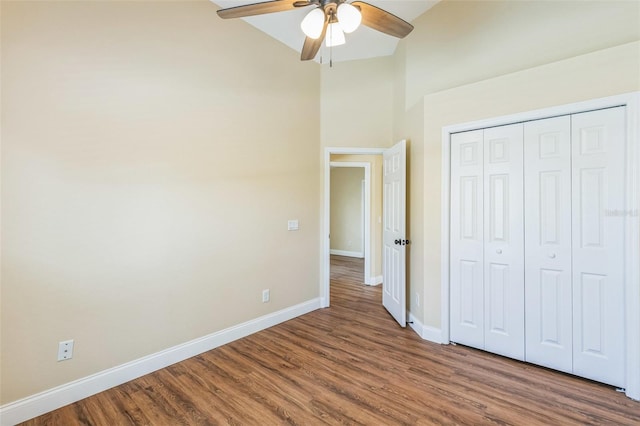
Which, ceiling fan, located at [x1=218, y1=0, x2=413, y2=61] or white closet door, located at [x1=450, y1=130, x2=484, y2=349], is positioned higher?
ceiling fan, located at [x1=218, y1=0, x2=413, y2=61]

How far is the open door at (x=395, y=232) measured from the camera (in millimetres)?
3193

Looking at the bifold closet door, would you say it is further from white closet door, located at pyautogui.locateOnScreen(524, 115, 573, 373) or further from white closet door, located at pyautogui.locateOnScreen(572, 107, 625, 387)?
white closet door, located at pyautogui.locateOnScreen(572, 107, 625, 387)

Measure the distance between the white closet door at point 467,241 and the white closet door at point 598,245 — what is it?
66 centimetres

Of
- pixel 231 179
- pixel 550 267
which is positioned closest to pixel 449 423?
pixel 550 267

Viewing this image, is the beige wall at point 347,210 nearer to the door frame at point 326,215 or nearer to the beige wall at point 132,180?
the door frame at point 326,215

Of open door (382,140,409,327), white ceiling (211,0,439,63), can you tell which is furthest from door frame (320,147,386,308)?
white ceiling (211,0,439,63)

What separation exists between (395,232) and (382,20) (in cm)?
221

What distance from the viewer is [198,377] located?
7.52 feet

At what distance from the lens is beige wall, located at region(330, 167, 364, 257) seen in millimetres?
7801

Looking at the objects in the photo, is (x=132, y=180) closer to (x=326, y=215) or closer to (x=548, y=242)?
(x=326, y=215)

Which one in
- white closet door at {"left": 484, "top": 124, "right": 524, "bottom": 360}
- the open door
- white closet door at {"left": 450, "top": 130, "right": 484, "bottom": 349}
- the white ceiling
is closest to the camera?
white closet door at {"left": 484, "top": 124, "right": 524, "bottom": 360}

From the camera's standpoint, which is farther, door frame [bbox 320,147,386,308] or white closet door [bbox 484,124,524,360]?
door frame [bbox 320,147,386,308]

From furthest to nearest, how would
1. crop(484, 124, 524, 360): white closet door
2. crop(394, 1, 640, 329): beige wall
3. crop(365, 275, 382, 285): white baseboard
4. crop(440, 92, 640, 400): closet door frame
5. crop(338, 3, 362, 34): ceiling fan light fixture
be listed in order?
crop(365, 275, 382, 285): white baseboard, crop(484, 124, 524, 360): white closet door, crop(394, 1, 640, 329): beige wall, crop(440, 92, 640, 400): closet door frame, crop(338, 3, 362, 34): ceiling fan light fixture

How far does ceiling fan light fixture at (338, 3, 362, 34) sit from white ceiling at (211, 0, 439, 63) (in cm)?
93
